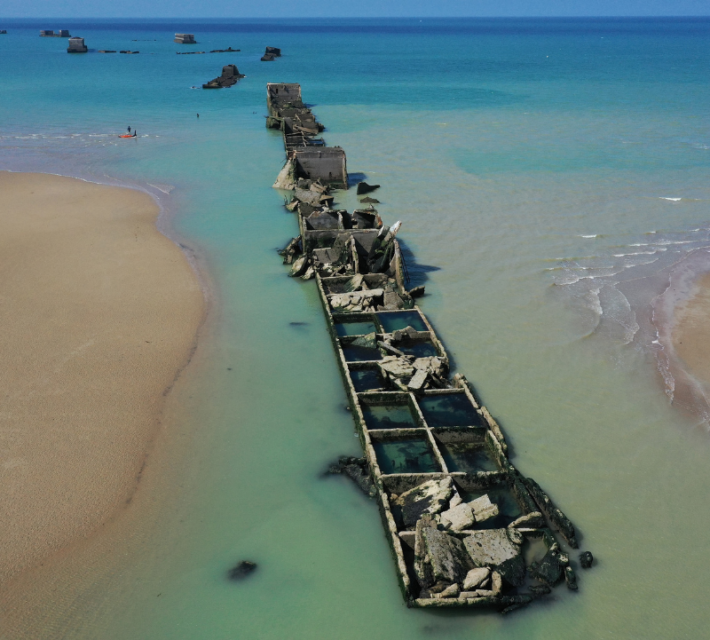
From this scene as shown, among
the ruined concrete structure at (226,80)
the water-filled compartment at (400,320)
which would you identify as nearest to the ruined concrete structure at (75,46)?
the ruined concrete structure at (226,80)

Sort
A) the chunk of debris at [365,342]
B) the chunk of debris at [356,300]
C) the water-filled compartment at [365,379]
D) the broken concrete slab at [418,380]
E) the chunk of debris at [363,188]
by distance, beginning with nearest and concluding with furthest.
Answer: the broken concrete slab at [418,380] → the water-filled compartment at [365,379] → the chunk of debris at [365,342] → the chunk of debris at [356,300] → the chunk of debris at [363,188]

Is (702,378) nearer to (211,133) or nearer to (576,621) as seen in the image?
(576,621)

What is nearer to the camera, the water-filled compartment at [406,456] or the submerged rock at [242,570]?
the submerged rock at [242,570]

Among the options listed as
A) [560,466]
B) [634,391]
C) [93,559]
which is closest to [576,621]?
[560,466]

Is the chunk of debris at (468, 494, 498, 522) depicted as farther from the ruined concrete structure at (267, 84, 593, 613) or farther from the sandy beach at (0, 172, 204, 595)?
the sandy beach at (0, 172, 204, 595)

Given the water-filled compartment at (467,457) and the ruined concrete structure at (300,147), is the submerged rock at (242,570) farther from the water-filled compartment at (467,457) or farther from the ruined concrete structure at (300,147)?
the ruined concrete structure at (300,147)

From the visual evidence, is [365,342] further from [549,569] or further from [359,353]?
[549,569]
